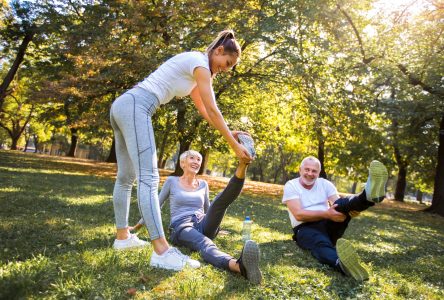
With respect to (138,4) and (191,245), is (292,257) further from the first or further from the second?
(138,4)

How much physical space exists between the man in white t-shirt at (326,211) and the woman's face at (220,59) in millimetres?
1982

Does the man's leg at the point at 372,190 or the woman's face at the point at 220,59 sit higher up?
the woman's face at the point at 220,59

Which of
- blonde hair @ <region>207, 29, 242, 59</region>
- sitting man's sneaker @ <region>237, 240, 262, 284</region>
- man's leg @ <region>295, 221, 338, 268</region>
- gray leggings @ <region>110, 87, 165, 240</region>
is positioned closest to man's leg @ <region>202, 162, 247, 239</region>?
sitting man's sneaker @ <region>237, 240, 262, 284</region>

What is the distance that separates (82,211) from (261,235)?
128 inches

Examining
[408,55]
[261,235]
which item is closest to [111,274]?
[261,235]

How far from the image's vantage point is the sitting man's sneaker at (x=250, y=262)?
11.4ft

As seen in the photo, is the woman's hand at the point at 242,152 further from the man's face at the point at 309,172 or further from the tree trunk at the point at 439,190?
the tree trunk at the point at 439,190

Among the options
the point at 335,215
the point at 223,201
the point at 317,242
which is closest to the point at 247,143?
the point at 223,201

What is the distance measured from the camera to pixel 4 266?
3.21 meters

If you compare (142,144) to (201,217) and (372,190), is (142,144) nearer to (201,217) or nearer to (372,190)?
(201,217)

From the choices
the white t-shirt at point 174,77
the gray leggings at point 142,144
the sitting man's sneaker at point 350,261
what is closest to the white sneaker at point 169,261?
the gray leggings at point 142,144

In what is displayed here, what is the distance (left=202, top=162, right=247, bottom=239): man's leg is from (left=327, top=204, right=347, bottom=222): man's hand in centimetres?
145

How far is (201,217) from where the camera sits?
17.6 ft

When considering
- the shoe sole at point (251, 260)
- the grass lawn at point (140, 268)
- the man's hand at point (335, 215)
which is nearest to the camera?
the grass lawn at point (140, 268)
